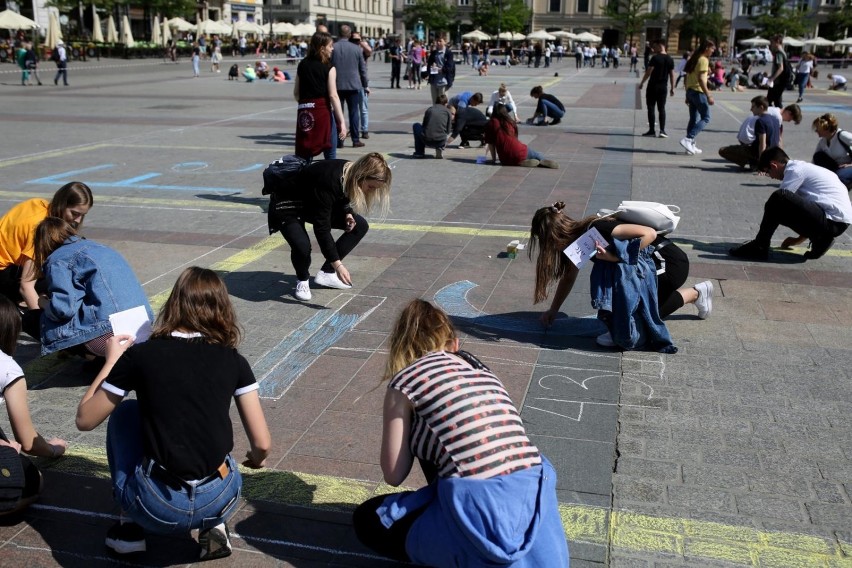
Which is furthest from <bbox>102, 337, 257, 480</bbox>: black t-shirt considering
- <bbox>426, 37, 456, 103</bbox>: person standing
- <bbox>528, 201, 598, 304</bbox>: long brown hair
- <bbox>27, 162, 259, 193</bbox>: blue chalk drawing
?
<bbox>426, 37, 456, 103</bbox>: person standing

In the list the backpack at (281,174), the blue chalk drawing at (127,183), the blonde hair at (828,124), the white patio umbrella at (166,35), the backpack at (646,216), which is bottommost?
the blue chalk drawing at (127,183)

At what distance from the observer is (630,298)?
5477 mm

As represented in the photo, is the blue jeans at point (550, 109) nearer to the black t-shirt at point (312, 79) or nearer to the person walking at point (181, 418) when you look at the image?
the black t-shirt at point (312, 79)

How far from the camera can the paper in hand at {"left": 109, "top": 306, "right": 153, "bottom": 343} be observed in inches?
180

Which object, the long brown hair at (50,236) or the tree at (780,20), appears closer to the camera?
the long brown hair at (50,236)

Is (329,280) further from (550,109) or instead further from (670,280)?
(550,109)

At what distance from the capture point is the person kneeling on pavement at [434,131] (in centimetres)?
1393

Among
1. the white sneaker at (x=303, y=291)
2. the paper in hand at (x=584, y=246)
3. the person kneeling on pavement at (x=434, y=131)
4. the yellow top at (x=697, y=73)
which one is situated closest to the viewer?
the paper in hand at (x=584, y=246)

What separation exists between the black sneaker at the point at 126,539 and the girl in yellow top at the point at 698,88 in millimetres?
13248

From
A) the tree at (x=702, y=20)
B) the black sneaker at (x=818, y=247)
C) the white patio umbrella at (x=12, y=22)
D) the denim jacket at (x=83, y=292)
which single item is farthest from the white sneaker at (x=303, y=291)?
the tree at (x=702, y=20)

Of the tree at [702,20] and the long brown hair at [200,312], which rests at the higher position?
the tree at [702,20]

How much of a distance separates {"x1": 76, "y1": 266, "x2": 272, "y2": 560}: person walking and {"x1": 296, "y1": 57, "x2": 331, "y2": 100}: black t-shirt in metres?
7.15

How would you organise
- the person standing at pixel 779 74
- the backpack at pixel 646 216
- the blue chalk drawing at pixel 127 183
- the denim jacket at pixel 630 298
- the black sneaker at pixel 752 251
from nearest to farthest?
the denim jacket at pixel 630 298, the backpack at pixel 646 216, the black sneaker at pixel 752 251, the blue chalk drawing at pixel 127 183, the person standing at pixel 779 74

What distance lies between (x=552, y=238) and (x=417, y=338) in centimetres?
245
